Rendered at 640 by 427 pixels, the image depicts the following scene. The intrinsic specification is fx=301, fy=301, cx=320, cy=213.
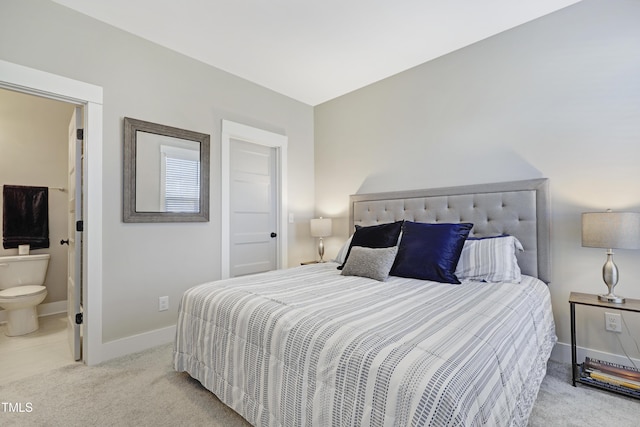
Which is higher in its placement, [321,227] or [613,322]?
[321,227]

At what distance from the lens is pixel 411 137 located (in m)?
3.20

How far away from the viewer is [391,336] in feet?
3.81

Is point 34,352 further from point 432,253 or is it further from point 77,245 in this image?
point 432,253

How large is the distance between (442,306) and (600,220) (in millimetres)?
1287

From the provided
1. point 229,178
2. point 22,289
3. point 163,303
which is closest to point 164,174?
point 229,178

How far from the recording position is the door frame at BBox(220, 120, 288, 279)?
317cm

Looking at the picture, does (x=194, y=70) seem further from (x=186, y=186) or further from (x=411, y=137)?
(x=411, y=137)

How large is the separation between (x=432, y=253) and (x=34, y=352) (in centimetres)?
336

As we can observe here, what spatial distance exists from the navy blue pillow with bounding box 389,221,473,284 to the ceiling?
166 centimetres

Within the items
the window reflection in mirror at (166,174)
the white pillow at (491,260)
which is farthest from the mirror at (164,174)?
the white pillow at (491,260)

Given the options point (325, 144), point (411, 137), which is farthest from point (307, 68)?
point (411, 137)

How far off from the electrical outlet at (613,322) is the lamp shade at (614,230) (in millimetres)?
616

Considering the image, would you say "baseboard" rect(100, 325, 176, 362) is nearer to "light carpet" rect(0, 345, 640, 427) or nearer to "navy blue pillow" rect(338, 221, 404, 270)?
"light carpet" rect(0, 345, 640, 427)

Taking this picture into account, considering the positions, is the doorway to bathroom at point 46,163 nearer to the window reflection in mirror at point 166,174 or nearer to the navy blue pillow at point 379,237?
the window reflection in mirror at point 166,174
